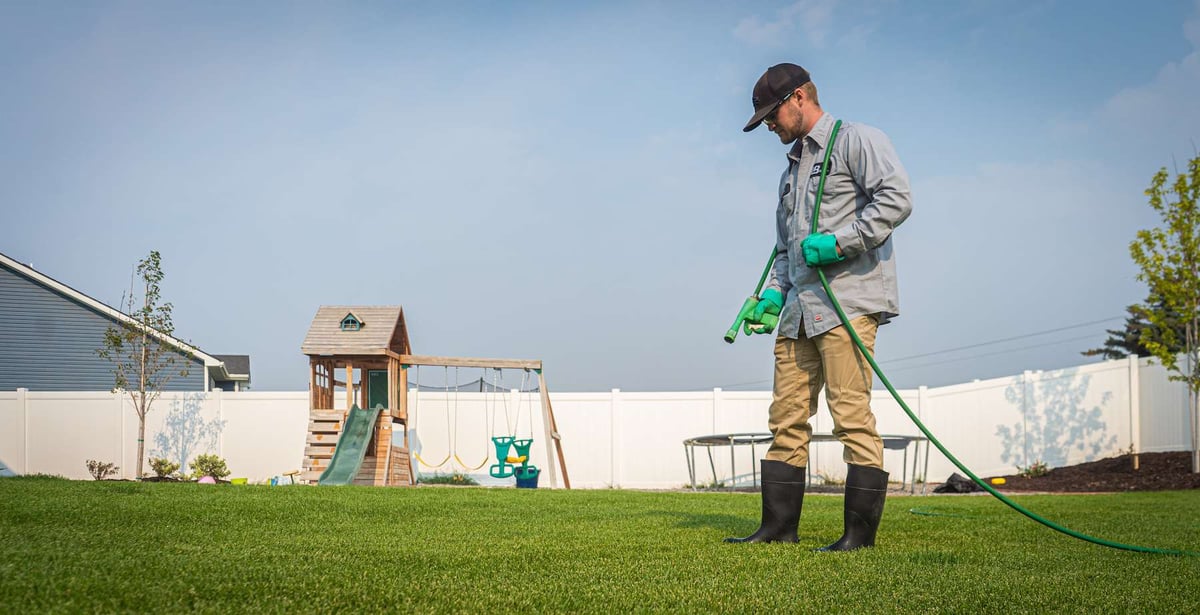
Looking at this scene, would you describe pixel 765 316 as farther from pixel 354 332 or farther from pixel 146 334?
pixel 146 334

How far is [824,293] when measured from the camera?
3707 mm

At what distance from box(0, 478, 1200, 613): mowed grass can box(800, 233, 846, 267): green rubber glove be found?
1.12 metres

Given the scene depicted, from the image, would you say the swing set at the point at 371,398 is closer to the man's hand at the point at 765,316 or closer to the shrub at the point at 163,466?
the shrub at the point at 163,466

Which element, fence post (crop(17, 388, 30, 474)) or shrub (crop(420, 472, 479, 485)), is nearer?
shrub (crop(420, 472, 479, 485))

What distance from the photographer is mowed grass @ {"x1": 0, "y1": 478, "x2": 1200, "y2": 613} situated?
7.27 feet

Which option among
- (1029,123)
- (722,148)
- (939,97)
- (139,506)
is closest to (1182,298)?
(1029,123)

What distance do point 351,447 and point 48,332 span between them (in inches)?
511

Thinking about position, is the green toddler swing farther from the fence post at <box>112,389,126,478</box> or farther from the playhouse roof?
the fence post at <box>112,389,126,478</box>

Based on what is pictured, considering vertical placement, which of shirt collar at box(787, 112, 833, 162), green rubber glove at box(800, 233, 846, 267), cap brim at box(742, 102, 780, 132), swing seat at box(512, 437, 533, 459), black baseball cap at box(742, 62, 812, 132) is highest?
black baseball cap at box(742, 62, 812, 132)

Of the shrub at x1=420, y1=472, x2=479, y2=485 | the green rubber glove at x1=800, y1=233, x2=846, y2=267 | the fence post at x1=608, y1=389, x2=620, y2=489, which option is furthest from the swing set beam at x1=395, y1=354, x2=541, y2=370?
the green rubber glove at x1=800, y1=233, x2=846, y2=267

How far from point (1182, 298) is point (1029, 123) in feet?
10.8

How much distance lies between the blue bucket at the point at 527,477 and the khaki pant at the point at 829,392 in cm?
1145

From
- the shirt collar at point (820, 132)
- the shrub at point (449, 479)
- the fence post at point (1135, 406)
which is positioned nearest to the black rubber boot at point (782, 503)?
the shirt collar at point (820, 132)

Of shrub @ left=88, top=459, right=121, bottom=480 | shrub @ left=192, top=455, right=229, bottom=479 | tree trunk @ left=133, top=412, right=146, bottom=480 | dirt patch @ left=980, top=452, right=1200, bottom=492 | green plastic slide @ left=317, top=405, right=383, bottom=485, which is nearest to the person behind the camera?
dirt patch @ left=980, top=452, right=1200, bottom=492
